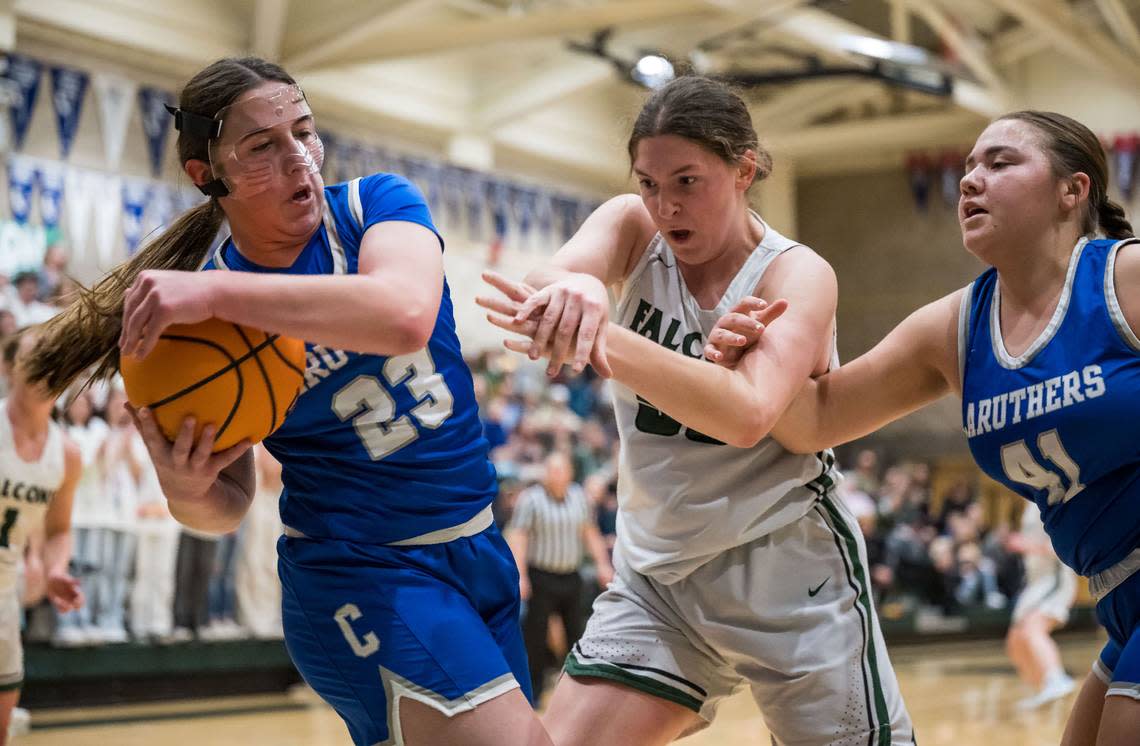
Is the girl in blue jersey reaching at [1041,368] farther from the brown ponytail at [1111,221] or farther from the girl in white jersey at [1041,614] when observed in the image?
the girl in white jersey at [1041,614]

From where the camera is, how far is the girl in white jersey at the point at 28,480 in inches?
200

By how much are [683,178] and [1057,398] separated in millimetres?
937

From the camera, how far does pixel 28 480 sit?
524 centimetres

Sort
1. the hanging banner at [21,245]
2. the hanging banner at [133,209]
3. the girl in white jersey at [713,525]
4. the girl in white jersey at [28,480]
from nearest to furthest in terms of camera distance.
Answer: the girl in white jersey at [713,525]
the girl in white jersey at [28,480]
the hanging banner at [21,245]
the hanging banner at [133,209]

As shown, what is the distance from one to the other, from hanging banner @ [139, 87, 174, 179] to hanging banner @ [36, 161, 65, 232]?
113cm

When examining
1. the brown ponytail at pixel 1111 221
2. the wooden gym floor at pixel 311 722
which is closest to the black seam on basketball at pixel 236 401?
the brown ponytail at pixel 1111 221

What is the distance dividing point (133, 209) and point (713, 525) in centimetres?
1114

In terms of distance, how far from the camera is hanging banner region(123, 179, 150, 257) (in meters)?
12.7

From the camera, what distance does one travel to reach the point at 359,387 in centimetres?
254

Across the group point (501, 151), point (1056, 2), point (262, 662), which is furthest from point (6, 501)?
point (1056, 2)

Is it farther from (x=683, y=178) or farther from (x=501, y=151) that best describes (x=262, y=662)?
(x=501, y=151)

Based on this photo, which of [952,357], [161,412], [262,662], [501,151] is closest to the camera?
[161,412]

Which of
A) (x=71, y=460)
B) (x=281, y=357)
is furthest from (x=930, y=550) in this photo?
(x=281, y=357)

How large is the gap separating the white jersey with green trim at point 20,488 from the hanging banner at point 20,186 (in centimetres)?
716
